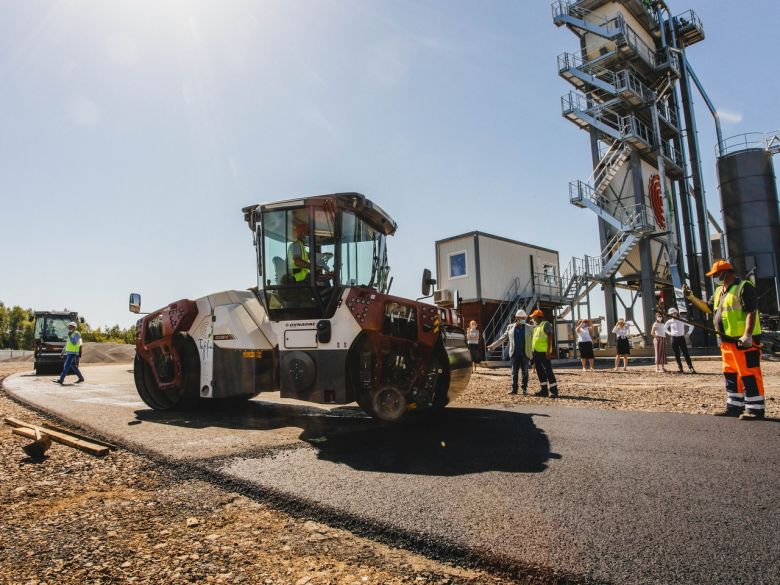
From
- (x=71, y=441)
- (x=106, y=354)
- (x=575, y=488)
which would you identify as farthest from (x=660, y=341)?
(x=106, y=354)

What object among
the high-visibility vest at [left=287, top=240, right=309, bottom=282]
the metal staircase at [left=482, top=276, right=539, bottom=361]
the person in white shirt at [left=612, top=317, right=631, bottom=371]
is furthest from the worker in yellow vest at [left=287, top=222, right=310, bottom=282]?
the metal staircase at [left=482, top=276, right=539, bottom=361]

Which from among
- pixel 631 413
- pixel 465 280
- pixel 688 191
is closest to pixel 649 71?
pixel 688 191

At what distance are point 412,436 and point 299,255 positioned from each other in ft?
8.17

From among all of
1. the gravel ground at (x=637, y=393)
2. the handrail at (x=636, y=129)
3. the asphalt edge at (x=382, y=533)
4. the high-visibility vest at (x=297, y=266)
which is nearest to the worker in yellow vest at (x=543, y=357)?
the gravel ground at (x=637, y=393)

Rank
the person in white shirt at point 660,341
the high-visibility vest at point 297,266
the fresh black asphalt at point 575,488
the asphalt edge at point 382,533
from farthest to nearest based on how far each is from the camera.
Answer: the person in white shirt at point 660,341 → the high-visibility vest at point 297,266 → the fresh black asphalt at point 575,488 → the asphalt edge at point 382,533

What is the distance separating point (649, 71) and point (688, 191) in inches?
255

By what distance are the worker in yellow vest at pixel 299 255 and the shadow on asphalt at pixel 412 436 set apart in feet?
5.96

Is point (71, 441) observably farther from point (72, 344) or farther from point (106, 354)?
point (106, 354)

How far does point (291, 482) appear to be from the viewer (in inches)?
134

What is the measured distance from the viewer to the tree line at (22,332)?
7238cm

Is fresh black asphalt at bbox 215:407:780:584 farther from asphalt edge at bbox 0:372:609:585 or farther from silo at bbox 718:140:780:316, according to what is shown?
silo at bbox 718:140:780:316

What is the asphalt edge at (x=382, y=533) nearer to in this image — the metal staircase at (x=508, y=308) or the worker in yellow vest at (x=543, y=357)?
the worker in yellow vest at (x=543, y=357)

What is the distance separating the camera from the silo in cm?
2267

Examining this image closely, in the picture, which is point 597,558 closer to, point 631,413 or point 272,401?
point 631,413
